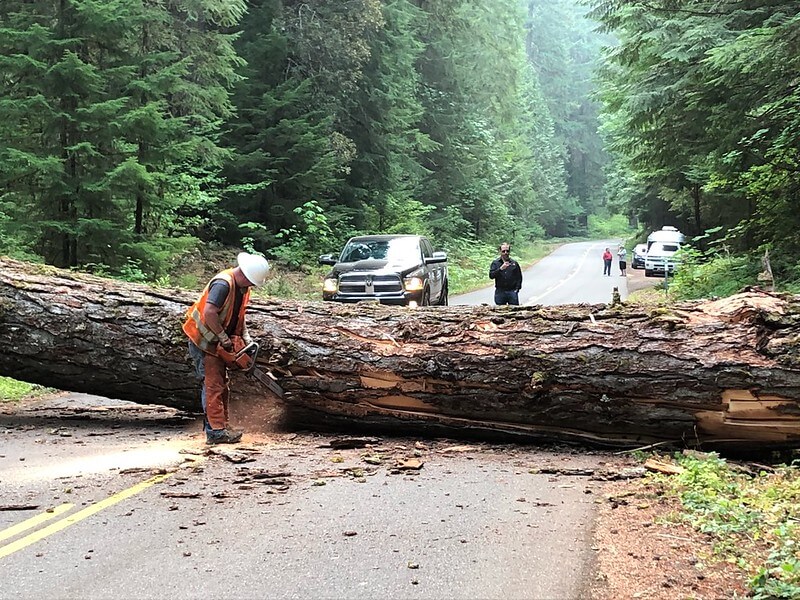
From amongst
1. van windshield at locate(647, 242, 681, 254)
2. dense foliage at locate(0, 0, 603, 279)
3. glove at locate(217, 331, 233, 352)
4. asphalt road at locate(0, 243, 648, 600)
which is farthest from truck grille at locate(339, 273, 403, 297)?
van windshield at locate(647, 242, 681, 254)

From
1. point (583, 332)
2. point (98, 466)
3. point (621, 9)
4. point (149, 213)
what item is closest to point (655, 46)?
point (621, 9)

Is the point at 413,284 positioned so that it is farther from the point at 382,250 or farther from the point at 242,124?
the point at 242,124

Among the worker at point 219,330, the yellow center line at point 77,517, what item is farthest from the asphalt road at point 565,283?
the yellow center line at point 77,517

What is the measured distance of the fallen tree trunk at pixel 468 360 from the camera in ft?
19.9

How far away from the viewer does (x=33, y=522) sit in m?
4.43

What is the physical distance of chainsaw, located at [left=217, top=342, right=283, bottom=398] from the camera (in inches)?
259

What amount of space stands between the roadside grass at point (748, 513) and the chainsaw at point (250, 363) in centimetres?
362

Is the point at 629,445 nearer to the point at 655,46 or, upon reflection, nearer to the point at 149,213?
the point at 655,46

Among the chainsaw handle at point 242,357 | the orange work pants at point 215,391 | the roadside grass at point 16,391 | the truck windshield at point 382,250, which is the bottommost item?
the roadside grass at point 16,391

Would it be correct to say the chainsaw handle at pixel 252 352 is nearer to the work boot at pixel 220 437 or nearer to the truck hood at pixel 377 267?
the work boot at pixel 220 437

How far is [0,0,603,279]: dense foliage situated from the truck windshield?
12.0ft

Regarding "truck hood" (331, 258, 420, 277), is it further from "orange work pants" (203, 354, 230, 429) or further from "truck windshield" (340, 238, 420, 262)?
"orange work pants" (203, 354, 230, 429)

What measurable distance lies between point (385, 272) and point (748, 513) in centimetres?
932

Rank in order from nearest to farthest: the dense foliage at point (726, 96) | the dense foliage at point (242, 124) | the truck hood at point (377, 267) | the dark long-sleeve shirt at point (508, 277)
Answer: the dense foliage at point (726, 96)
the dark long-sleeve shirt at point (508, 277)
the dense foliage at point (242, 124)
the truck hood at point (377, 267)
